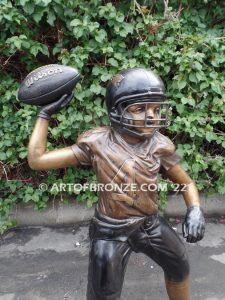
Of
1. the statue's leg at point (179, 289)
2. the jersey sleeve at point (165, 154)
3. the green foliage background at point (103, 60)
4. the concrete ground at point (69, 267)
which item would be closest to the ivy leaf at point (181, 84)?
the green foliage background at point (103, 60)

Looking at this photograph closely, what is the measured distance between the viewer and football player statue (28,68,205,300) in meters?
1.83

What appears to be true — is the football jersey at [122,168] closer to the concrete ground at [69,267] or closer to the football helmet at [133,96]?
the football helmet at [133,96]

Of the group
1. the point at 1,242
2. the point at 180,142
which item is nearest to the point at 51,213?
the point at 1,242

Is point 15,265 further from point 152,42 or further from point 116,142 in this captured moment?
point 152,42

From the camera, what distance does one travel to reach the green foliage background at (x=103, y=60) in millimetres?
3188

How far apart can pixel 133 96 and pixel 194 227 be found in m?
0.85

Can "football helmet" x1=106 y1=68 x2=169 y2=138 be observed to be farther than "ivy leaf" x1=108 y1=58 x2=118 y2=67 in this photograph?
No

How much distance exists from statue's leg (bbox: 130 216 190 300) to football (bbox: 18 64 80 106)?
898 millimetres

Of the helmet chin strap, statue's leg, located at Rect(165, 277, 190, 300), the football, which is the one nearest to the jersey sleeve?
the helmet chin strap

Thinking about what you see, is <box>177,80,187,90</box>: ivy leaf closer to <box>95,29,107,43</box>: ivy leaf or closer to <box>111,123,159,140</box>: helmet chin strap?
<box>95,29,107,43</box>: ivy leaf

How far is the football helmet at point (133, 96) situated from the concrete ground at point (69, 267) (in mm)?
1648

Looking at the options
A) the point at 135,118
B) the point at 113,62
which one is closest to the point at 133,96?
the point at 135,118

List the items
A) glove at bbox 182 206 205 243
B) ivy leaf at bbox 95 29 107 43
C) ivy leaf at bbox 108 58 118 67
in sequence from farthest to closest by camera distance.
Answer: ivy leaf at bbox 108 58 118 67 < ivy leaf at bbox 95 29 107 43 < glove at bbox 182 206 205 243

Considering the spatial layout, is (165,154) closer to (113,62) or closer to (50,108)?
(50,108)
